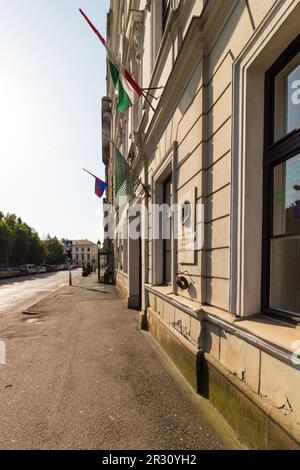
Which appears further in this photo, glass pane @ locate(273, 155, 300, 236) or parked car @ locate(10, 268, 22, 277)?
parked car @ locate(10, 268, 22, 277)

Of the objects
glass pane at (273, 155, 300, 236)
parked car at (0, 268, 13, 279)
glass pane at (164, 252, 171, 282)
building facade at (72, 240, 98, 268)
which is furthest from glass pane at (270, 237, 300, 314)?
building facade at (72, 240, 98, 268)

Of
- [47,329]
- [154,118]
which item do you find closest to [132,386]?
[47,329]

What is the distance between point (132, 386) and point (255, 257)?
8.96ft

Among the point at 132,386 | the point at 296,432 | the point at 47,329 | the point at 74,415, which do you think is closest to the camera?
the point at 296,432

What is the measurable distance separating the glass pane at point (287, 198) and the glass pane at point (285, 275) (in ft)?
0.40

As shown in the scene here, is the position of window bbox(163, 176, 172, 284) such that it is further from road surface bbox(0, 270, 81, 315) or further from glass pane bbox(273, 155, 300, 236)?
road surface bbox(0, 270, 81, 315)

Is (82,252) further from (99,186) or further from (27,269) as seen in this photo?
(99,186)

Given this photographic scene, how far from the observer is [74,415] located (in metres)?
3.57

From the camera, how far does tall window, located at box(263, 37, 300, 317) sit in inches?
112

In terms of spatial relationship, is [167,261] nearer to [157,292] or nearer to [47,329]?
[157,292]

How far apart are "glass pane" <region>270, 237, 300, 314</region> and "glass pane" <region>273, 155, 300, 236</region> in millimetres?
121

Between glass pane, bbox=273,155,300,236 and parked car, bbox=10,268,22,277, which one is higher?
glass pane, bbox=273,155,300,236

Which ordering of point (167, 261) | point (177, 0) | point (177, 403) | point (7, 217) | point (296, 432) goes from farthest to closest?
point (7, 217) < point (167, 261) < point (177, 0) < point (177, 403) < point (296, 432)

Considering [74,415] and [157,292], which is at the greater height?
[157,292]
